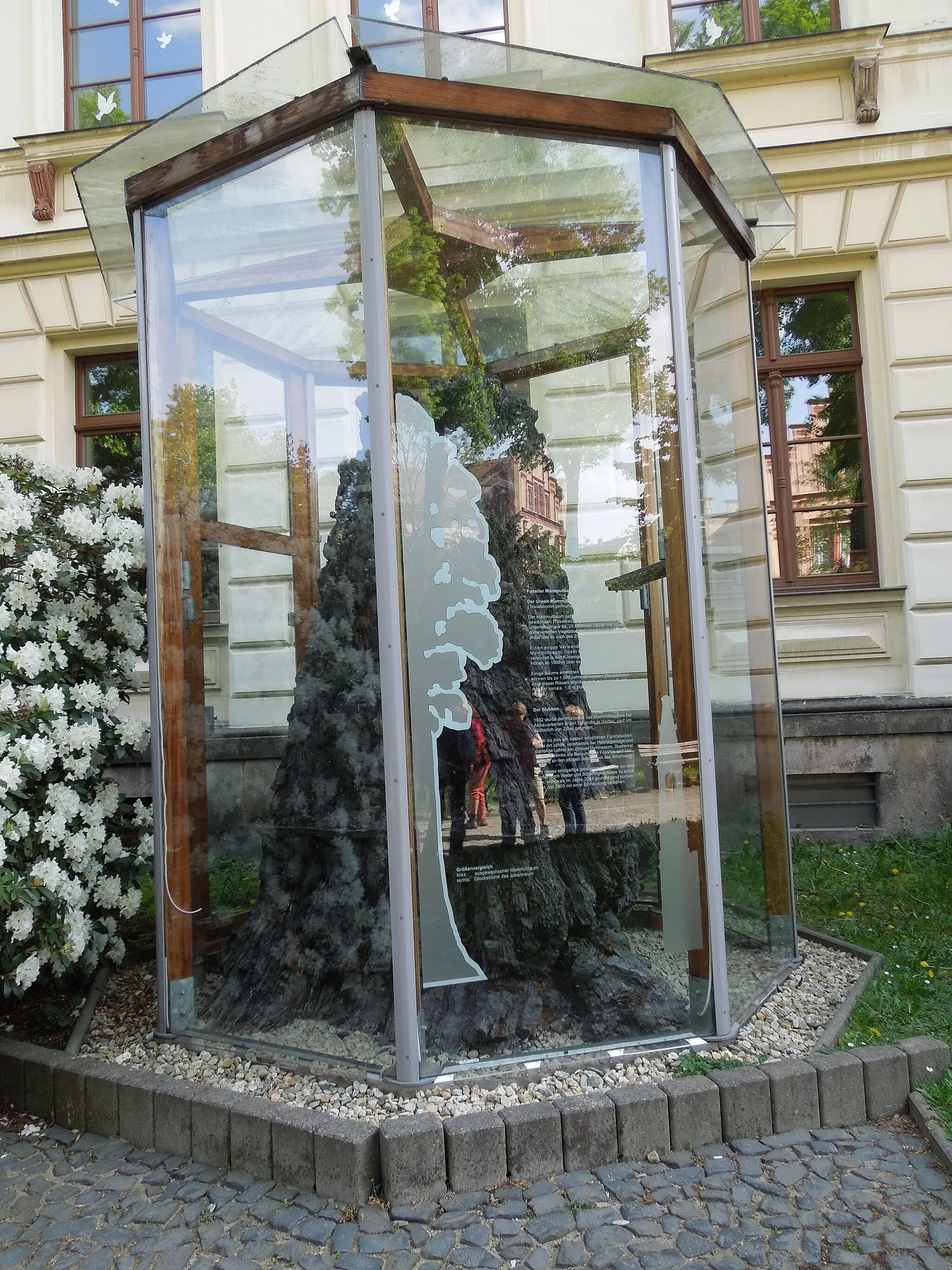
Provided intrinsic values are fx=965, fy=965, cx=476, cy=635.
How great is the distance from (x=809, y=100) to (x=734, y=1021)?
694 centimetres

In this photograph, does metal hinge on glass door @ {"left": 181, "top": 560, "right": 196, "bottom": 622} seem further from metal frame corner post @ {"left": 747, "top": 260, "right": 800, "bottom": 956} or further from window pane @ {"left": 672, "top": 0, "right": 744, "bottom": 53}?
window pane @ {"left": 672, "top": 0, "right": 744, "bottom": 53}

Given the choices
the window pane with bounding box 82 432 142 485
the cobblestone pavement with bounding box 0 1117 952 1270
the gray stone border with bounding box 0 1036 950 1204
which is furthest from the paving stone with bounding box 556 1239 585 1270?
the window pane with bounding box 82 432 142 485

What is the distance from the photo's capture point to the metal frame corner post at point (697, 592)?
3.36 m

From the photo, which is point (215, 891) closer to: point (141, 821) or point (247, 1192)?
point (141, 821)

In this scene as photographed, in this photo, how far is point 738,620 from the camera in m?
3.99

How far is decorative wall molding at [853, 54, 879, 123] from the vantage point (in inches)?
281

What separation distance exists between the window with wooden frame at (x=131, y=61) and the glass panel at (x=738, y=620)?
640 centimetres

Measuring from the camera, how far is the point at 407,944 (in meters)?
2.96

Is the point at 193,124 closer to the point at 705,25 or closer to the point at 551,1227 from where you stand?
the point at 551,1227

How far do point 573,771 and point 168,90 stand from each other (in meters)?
7.85

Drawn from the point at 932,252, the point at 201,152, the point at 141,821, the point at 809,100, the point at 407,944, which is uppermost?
the point at 809,100

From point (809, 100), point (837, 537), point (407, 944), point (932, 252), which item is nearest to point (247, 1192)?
point (407, 944)

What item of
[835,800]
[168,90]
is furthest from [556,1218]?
[168,90]

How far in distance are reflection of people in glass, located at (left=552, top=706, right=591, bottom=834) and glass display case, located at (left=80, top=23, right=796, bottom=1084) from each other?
1cm
